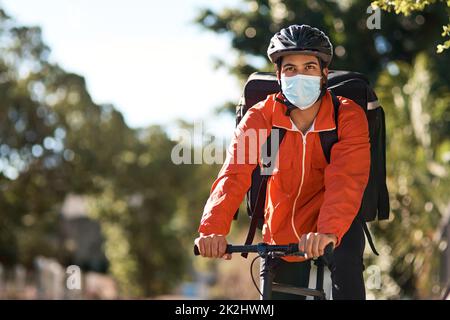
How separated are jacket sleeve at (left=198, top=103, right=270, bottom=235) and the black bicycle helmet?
0.29m

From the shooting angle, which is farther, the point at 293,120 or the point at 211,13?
the point at 211,13

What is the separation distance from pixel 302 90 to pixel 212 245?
2.82 ft

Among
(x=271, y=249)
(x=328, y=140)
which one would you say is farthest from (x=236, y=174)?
(x=271, y=249)

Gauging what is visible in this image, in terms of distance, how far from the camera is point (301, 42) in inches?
173

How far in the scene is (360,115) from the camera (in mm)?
4520

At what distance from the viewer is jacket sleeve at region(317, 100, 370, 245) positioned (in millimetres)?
4109

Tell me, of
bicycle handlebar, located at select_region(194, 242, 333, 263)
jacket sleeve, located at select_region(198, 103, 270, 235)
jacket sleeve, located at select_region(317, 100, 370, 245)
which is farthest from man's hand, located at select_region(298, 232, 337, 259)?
jacket sleeve, located at select_region(198, 103, 270, 235)

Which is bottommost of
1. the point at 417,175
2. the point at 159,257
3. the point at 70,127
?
the point at 159,257

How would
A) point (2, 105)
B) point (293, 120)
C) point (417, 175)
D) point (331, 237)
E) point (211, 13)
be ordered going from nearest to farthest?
point (331, 237) → point (293, 120) → point (417, 175) → point (211, 13) → point (2, 105)

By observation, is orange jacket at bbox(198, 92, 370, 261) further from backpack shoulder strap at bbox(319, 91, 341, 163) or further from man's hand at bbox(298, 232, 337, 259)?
man's hand at bbox(298, 232, 337, 259)

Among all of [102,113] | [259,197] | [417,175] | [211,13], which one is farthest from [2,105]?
[259,197]

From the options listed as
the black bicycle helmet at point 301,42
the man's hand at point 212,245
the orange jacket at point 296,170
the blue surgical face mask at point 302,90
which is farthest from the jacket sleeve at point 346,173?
the man's hand at point 212,245

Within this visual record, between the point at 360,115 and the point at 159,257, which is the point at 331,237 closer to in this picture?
the point at 360,115
